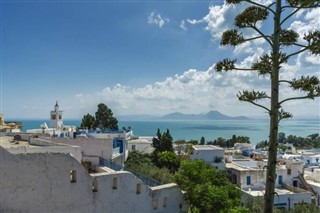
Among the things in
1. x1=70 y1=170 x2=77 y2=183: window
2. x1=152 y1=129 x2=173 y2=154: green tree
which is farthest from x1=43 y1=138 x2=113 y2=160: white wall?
x1=152 y1=129 x2=173 y2=154: green tree

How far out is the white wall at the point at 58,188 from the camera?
8633 millimetres

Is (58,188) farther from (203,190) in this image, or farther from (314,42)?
(314,42)

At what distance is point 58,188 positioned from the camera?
955 centimetres

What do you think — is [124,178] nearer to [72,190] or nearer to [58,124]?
[72,190]

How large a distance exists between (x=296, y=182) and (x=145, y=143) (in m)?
16.5

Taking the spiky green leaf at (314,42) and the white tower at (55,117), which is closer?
the spiky green leaf at (314,42)

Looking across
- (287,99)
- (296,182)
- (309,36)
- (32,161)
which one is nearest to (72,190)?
(32,161)

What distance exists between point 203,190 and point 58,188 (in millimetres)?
6124

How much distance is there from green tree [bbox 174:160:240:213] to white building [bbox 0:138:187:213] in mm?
1620

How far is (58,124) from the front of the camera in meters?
44.7

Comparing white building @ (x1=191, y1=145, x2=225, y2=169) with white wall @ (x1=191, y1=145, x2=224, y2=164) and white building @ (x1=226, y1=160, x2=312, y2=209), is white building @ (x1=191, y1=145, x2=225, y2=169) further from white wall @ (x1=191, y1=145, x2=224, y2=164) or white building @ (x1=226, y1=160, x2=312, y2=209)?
white building @ (x1=226, y1=160, x2=312, y2=209)

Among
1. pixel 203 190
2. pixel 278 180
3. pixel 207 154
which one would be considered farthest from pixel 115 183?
pixel 278 180

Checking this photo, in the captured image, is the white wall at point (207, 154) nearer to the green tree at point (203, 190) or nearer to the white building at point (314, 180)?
the white building at point (314, 180)

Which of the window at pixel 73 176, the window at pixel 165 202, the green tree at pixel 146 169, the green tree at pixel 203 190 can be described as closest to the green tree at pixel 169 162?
the green tree at pixel 146 169
